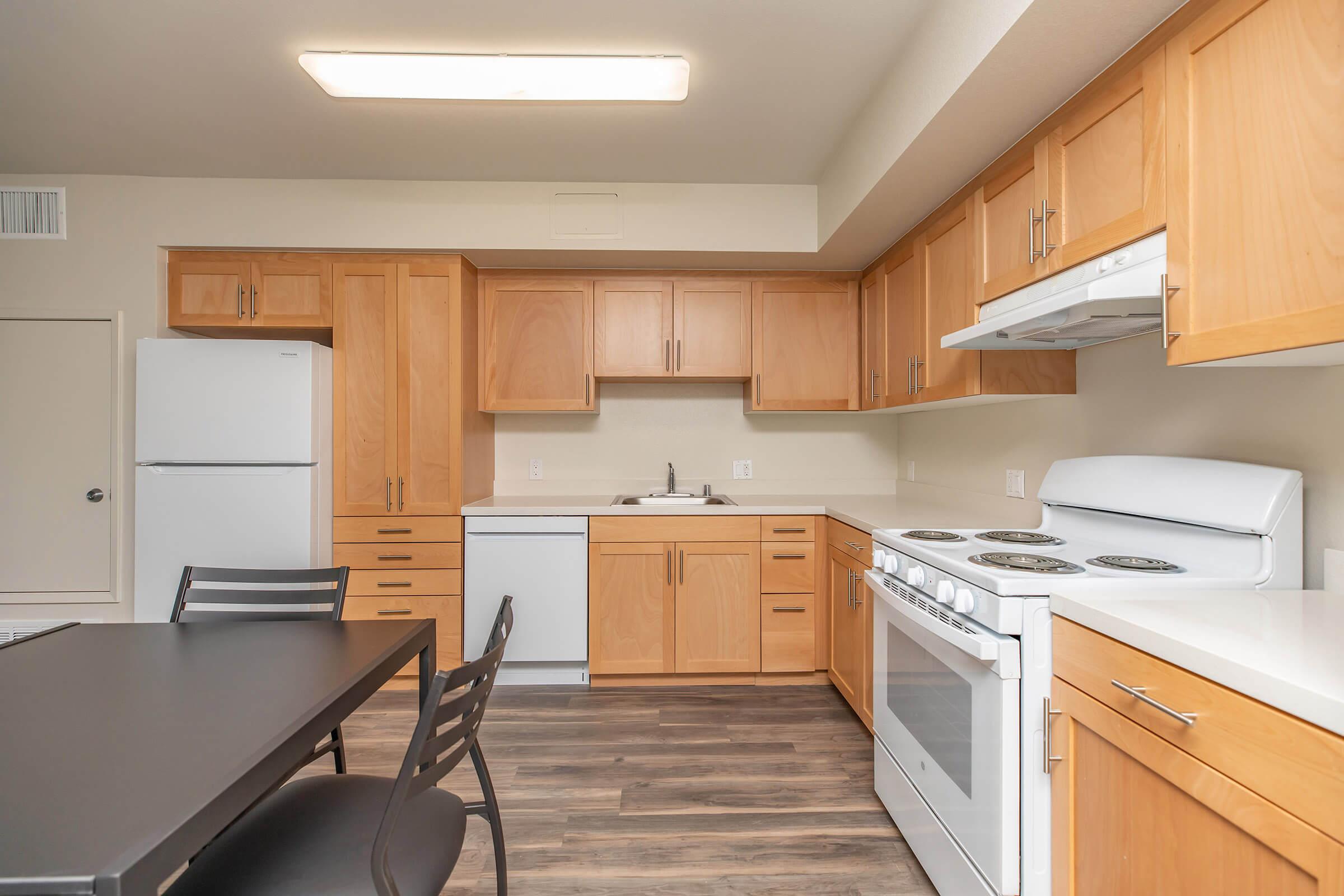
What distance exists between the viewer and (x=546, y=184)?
2945 millimetres

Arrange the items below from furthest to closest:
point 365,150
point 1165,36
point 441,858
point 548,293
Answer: point 548,293
point 365,150
point 1165,36
point 441,858

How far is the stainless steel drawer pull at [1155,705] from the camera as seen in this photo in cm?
93

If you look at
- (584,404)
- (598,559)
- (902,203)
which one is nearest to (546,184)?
(584,404)

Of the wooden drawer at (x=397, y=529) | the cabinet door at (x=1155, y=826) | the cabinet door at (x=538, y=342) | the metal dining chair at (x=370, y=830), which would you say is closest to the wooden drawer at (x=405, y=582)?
the wooden drawer at (x=397, y=529)

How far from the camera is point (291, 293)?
9.73 ft

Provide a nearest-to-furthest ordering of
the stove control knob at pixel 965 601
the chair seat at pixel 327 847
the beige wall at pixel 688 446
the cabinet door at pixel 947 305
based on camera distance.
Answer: the chair seat at pixel 327 847 < the stove control knob at pixel 965 601 < the cabinet door at pixel 947 305 < the beige wall at pixel 688 446

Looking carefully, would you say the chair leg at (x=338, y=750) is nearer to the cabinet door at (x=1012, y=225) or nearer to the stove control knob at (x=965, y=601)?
the stove control knob at (x=965, y=601)

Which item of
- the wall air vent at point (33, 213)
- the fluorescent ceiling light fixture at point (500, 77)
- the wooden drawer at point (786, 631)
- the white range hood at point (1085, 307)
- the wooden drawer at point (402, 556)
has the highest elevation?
the fluorescent ceiling light fixture at point (500, 77)

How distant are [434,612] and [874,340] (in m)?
2.58

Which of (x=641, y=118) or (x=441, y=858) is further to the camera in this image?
(x=641, y=118)

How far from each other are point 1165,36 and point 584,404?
256 centimetres

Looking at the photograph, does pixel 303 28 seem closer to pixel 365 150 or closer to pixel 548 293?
pixel 365 150

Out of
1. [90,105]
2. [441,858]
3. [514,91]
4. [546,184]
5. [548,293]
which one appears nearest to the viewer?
[441,858]

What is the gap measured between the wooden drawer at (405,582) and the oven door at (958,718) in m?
1.99
